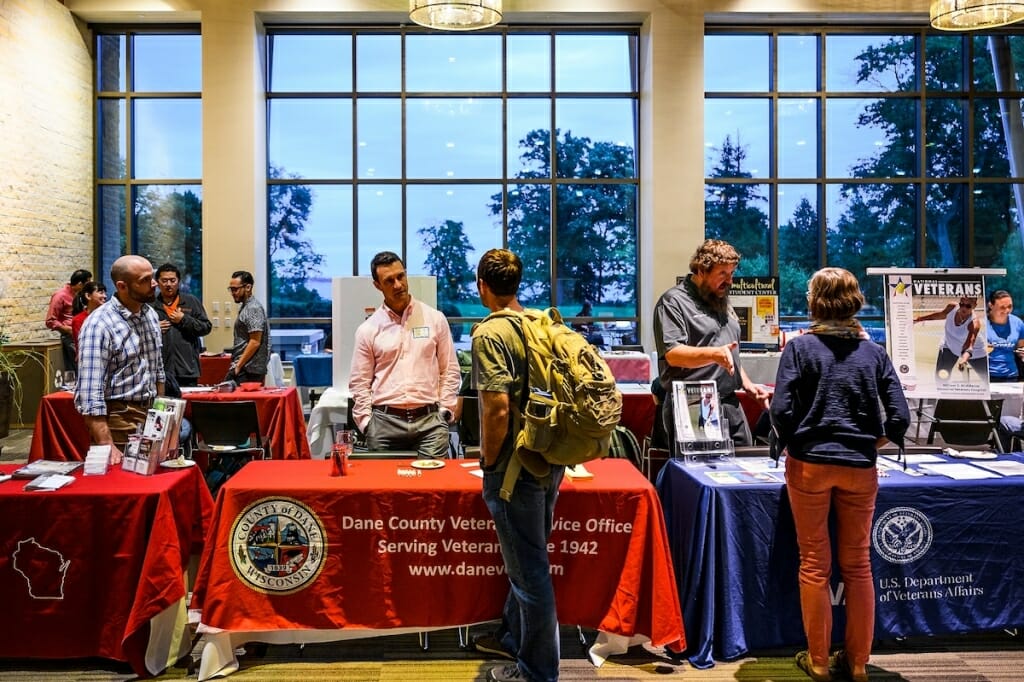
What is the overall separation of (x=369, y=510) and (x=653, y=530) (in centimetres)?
106

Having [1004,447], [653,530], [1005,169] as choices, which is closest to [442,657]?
[653,530]

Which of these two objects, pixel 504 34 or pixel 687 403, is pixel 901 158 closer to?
pixel 504 34

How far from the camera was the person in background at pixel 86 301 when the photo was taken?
25.1 ft

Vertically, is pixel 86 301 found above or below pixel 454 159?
below

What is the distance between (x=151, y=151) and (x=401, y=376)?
8092 millimetres

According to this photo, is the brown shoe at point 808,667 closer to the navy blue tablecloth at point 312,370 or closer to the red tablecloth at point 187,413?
the red tablecloth at point 187,413

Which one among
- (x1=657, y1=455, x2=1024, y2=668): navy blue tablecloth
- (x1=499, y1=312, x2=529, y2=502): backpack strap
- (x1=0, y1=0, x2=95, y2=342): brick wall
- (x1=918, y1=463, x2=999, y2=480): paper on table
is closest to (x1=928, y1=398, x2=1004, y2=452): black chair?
(x1=918, y1=463, x2=999, y2=480): paper on table

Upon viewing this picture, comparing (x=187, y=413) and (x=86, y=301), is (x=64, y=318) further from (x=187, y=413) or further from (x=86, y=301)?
(x=187, y=413)

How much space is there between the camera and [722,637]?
10.2 ft

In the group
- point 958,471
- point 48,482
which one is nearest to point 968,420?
point 958,471

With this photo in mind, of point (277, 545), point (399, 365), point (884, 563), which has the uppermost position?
point (399, 365)

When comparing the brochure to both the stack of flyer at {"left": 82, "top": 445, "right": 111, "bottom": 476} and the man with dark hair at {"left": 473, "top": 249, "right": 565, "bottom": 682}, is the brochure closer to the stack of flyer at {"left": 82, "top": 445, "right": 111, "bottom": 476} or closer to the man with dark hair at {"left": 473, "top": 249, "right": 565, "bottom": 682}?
the stack of flyer at {"left": 82, "top": 445, "right": 111, "bottom": 476}

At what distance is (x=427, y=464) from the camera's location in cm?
341

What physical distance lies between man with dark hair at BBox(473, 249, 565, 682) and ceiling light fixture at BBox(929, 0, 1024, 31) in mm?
4870
